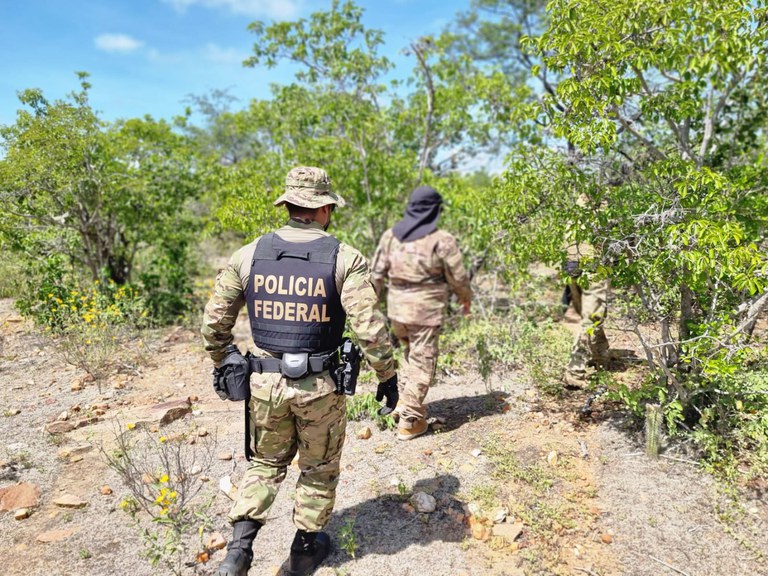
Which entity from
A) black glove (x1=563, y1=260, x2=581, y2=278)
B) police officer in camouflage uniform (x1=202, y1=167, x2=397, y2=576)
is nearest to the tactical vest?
police officer in camouflage uniform (x1=202, y1=167, x2=397, y2=576)

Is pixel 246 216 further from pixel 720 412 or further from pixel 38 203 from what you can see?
pixel 720 412

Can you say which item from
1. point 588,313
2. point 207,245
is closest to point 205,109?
point 207,245

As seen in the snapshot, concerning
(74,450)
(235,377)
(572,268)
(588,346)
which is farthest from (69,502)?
(588,346)

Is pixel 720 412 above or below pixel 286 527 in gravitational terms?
above

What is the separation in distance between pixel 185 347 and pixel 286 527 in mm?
3570

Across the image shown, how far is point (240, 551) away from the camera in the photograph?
2.32 metres

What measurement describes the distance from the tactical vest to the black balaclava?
1.42m

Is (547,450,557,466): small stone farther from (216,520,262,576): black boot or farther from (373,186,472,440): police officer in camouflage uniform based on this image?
(216,520,262,576): black boot

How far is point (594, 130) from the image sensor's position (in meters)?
2.86

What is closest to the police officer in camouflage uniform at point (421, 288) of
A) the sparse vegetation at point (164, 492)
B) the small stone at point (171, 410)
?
the sparse vegetation at point (164, 492)

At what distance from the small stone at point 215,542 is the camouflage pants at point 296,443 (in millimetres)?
310

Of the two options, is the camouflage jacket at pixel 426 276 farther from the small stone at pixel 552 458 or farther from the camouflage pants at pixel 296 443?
the camouflage pants at pixel 296 443

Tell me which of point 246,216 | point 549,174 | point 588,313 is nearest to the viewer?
point 549,174

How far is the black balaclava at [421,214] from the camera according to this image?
366cm
